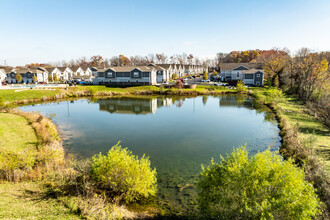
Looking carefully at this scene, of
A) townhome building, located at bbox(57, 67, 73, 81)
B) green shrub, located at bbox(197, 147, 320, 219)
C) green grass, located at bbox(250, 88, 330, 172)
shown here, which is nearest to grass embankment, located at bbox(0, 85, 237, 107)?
green grass, located at bbox(250, 88, 330, 172)

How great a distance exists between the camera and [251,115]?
36.1 meters

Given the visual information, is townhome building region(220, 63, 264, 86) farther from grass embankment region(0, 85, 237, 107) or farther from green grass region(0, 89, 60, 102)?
green grass region(0, 89, 60, 102)

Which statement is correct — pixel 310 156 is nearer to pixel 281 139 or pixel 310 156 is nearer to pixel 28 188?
pixel 281 139

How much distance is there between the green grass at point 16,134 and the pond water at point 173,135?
3.49 meters

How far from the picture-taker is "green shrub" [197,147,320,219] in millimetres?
7602

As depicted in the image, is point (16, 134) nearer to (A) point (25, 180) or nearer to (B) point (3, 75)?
(A) point (25, 180)

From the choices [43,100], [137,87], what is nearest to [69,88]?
[43,100]

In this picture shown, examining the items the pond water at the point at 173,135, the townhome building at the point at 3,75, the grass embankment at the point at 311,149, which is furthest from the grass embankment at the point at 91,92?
the townhome building at the point at 3,75

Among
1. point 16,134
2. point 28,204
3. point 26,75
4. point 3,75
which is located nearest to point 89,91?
point 16,134

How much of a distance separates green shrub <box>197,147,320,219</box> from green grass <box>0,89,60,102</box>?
54.0m

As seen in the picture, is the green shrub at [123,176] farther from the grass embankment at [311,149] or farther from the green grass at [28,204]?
the grass embankment at [311,149]

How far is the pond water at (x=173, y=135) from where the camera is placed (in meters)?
16.3

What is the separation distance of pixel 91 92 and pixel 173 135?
142 feet

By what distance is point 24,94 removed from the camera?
2064 inches
